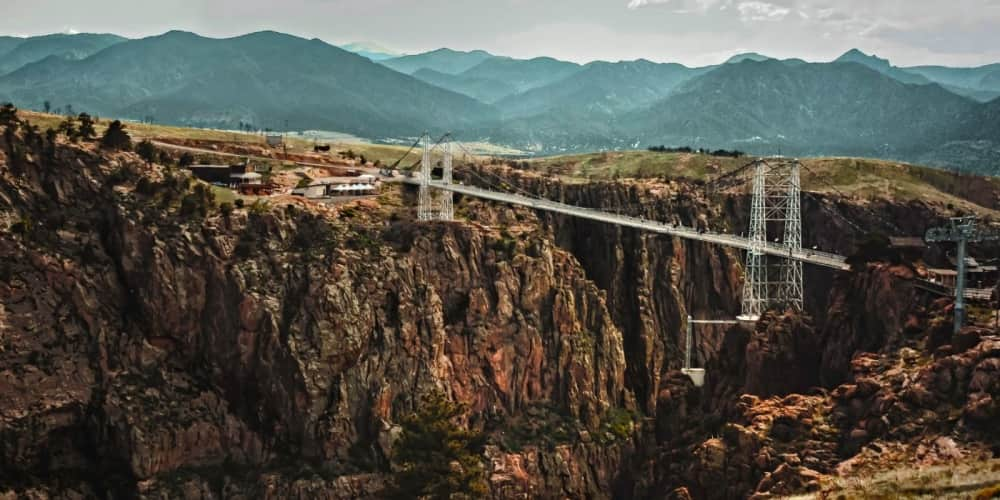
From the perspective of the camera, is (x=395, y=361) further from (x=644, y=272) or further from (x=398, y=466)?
(x=644, y=272)

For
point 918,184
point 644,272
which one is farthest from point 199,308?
point 918,184

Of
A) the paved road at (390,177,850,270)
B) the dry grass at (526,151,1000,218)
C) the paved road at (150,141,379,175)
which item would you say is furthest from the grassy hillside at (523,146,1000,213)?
the paved road at (150,141,379,175)

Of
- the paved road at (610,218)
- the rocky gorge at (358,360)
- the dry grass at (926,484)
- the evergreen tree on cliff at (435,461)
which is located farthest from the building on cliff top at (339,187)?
the dry grass at (926,484)

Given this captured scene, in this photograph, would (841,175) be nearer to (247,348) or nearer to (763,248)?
(763,248)

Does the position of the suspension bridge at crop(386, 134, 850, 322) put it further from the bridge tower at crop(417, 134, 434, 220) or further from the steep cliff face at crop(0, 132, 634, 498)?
the steep cliff face at crop(0, 132, 634, 498)

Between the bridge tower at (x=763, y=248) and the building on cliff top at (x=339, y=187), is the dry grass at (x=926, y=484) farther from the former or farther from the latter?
the building on cliff top at (x=339, y=187)

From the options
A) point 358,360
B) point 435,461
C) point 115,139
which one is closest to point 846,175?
point 358,360
